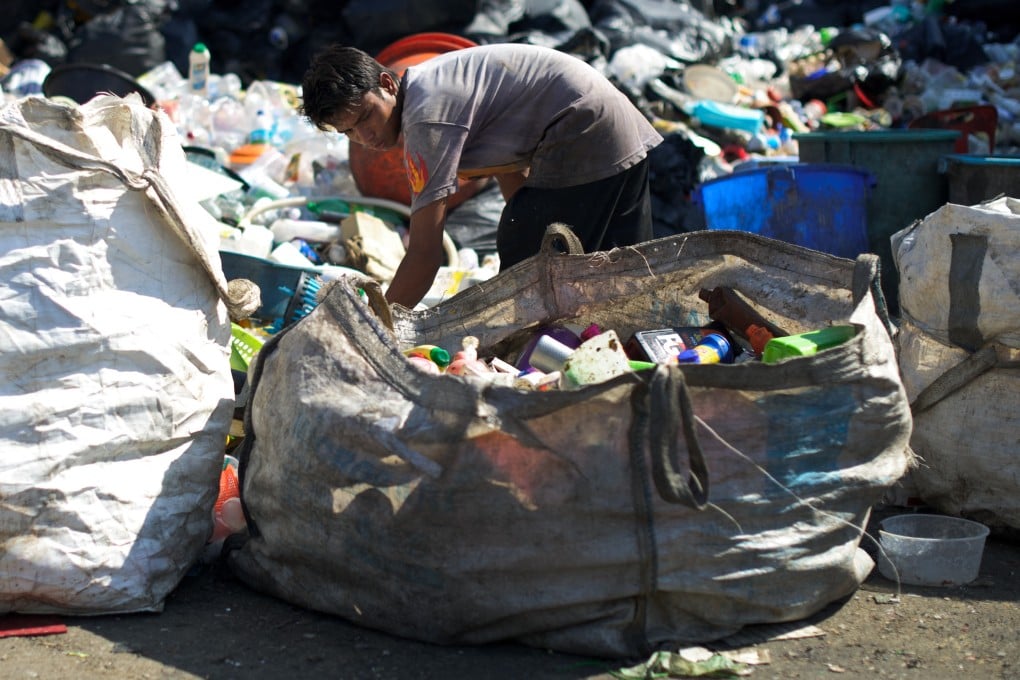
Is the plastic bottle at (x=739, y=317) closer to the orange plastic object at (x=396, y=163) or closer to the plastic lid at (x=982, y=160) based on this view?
the plastic lid at (x=982, y=160)

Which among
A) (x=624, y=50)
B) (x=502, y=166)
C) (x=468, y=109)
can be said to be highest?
(x=468, y=109)

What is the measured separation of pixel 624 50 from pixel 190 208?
5103 millimetres

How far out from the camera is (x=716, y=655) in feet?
7.18

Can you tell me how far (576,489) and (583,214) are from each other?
1.42m

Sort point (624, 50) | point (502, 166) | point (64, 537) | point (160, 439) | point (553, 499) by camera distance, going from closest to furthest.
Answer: point (553, 499)
point (64, 537)
point (160, 439)
point (502, 166)
point (624, 50)

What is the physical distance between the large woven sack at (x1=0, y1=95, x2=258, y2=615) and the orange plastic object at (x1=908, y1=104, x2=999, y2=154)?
14.3 feet

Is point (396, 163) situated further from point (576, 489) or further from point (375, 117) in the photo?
point (576, 489)

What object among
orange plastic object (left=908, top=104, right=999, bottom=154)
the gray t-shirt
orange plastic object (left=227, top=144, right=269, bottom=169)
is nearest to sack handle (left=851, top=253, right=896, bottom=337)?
the gray t-shirt

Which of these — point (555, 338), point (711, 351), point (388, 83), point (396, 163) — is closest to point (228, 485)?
point (555, 338)

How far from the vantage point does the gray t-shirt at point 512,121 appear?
2992 millimetres

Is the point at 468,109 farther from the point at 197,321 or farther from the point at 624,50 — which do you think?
the point at 624,50

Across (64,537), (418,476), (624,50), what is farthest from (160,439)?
(624,50)

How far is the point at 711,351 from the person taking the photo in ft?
9.18

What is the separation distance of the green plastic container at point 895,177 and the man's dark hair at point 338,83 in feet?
8.68
